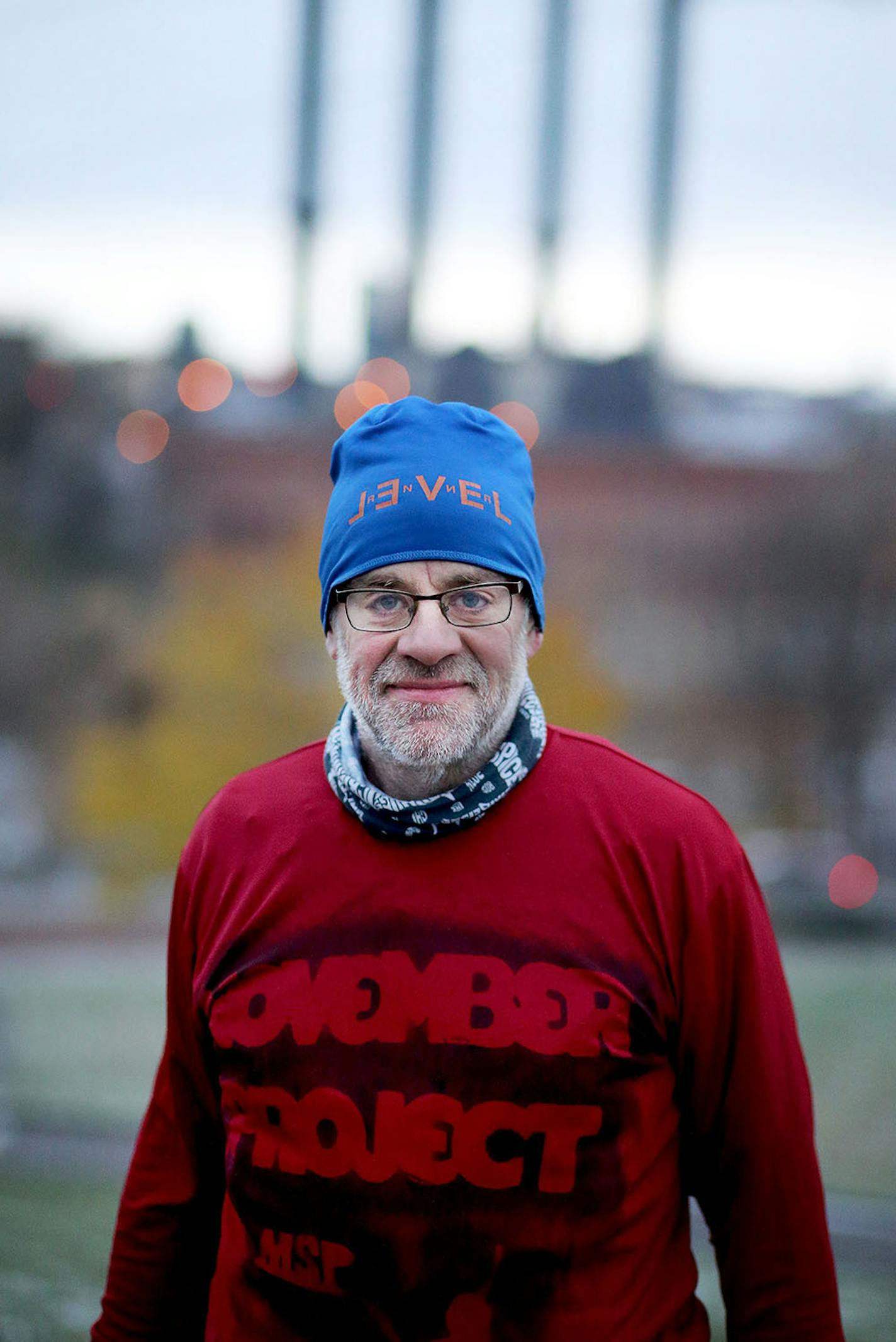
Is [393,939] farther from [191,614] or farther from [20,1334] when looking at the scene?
[191,614]

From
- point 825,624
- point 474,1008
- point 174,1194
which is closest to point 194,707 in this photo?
point 825,624

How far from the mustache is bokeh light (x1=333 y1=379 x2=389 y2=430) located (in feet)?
88.4

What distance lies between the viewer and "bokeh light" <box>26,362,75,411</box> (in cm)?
2653

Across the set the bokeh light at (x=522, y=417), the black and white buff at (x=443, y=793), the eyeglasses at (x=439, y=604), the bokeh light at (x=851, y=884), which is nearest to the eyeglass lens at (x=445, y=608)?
the eyeglasses at (x=439, y=604)

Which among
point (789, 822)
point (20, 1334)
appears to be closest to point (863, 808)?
point (789, 822)

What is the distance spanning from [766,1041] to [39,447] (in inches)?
1056

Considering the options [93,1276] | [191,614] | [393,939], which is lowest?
[93,1276]

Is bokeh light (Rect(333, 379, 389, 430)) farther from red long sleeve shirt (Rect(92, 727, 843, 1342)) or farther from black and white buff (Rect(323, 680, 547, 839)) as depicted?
red long sleeve shirt (Rect(92, 727, 843, 1342))

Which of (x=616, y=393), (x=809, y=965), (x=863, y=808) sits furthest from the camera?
(x=616, y=393)

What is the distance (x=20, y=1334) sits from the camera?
3.37 metres

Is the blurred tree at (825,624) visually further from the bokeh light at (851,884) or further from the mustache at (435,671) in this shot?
the mustache at (435,671)

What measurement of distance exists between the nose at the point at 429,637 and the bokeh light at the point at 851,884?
38.0ft

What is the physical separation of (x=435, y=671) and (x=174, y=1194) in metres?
0.90

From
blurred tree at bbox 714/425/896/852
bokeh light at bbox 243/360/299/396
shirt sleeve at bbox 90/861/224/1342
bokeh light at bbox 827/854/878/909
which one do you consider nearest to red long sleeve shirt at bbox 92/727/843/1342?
shirt sleeve at bbox 90/861/224/1342
